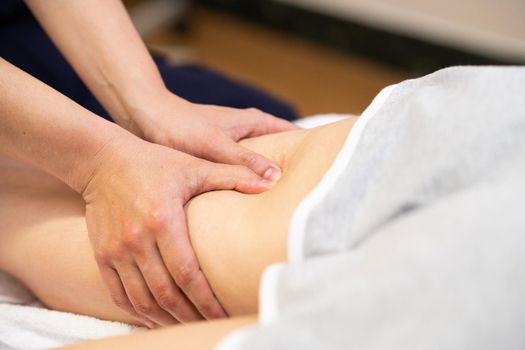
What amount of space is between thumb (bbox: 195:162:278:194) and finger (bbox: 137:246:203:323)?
11cm

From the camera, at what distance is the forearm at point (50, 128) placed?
2.64 feet

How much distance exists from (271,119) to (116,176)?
0.92 ft

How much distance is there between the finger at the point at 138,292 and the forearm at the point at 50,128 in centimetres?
14

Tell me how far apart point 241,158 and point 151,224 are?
6.5 inches

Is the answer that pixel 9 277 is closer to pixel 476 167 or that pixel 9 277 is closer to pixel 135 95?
pixel 135 95

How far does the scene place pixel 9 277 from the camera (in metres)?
0.90

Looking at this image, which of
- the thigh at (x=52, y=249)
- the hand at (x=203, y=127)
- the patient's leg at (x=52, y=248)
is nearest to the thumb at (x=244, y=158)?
the hand at (x=203, y=127)

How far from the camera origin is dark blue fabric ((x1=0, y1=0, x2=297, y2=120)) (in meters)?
1.14

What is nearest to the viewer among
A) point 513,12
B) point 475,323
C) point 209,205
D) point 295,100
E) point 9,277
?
point 475,323

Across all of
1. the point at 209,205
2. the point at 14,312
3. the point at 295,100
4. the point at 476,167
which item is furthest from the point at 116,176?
the point at 295,100

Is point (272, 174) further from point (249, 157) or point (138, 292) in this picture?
point (138, 292)

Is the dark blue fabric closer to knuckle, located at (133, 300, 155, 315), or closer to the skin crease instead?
the skin crease

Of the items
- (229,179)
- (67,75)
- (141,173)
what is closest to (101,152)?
(141,173)

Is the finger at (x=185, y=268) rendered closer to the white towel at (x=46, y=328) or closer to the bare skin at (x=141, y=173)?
the bare skin at (x=141, y=173)
